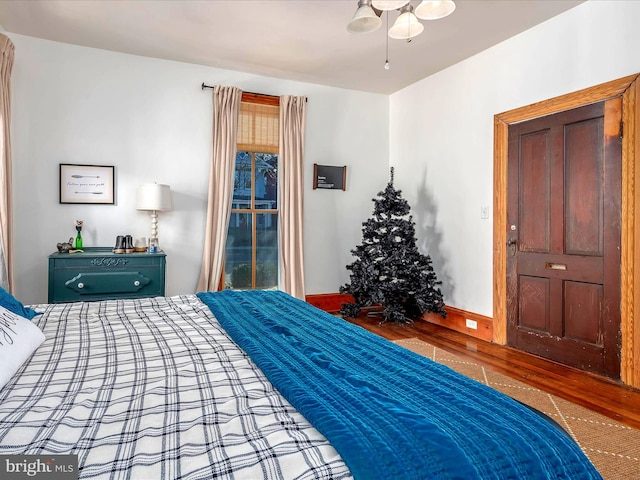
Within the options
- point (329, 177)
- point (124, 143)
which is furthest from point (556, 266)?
point (124, 143)

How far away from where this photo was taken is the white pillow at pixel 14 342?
1153 mm

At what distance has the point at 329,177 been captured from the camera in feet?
17.1

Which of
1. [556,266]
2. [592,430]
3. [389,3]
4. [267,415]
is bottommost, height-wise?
[592,430]

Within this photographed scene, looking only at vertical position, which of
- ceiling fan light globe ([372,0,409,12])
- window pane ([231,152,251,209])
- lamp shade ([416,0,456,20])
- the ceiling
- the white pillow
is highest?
the ceiling

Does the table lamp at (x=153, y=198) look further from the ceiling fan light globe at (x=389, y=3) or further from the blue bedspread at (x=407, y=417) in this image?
the blue bedspread at (x=407, y=417)

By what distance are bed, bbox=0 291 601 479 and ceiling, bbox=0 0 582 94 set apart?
2.83 metres

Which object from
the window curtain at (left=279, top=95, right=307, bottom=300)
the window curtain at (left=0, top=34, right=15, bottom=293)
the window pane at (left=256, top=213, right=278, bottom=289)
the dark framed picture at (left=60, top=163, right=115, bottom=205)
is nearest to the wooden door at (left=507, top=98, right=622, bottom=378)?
the window curtain at (left=279, top=95, right=307, bottom=300)

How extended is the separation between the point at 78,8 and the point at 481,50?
3.64 meters

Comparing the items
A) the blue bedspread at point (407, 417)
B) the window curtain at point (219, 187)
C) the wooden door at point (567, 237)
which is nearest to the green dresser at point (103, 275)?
the window curtain at point (219, 187)

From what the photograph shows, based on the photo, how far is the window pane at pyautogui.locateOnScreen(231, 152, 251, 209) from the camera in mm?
4770

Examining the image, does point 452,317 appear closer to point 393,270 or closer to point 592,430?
point 393,270

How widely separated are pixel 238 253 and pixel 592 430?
3.67m

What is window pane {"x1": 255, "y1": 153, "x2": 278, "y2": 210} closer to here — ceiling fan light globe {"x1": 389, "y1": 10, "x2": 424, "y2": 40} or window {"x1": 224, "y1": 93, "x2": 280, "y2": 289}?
window {"x1": 224, "y1": 93, "x2": 280, "y2": 289}

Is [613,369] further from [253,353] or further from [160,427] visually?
[160,427]
